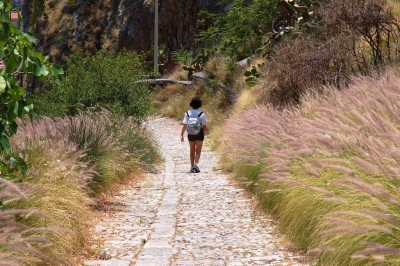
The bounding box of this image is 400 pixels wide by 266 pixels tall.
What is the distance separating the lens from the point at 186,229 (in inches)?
299

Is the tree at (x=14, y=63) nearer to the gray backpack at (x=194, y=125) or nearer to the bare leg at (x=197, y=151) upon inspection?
the gray backpack at (x=194, y=125)

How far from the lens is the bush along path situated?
6230mm

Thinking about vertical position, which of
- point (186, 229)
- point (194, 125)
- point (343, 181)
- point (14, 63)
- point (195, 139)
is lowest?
point (186, 229)

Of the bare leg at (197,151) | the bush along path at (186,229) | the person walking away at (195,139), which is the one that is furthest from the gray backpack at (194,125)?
the bush along path at (186,229)

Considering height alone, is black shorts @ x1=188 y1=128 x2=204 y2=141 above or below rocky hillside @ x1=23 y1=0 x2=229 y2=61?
below

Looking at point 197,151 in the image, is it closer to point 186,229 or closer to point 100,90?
point 100,90

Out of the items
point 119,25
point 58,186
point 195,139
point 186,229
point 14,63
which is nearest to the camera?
point 14,63

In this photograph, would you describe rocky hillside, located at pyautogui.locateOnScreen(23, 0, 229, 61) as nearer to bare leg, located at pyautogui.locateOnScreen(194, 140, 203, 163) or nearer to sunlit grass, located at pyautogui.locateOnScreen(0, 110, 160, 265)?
bare leg, located at pyautogui.locateOnScreen(194, 140, 203, 163)

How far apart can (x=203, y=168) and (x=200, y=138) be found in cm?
115

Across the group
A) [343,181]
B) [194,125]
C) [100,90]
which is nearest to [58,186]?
[343,181]

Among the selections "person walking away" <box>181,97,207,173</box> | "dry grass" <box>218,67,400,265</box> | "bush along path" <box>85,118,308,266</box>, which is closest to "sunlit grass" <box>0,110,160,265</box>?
"bush along path" <box>85,118,308,266</box>

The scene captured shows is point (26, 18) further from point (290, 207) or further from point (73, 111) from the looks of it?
point (290, 207)

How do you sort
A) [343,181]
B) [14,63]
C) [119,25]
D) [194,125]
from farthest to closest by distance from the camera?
[119,25] → [194,125] → [343,181] → [14,63]

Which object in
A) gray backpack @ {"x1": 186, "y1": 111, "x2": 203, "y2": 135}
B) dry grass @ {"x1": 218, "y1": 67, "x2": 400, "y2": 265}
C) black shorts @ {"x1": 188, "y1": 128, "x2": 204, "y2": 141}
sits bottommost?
black shorts @ {"x1": 188, "y1": 128, "x2": 204, "y2": 141}
